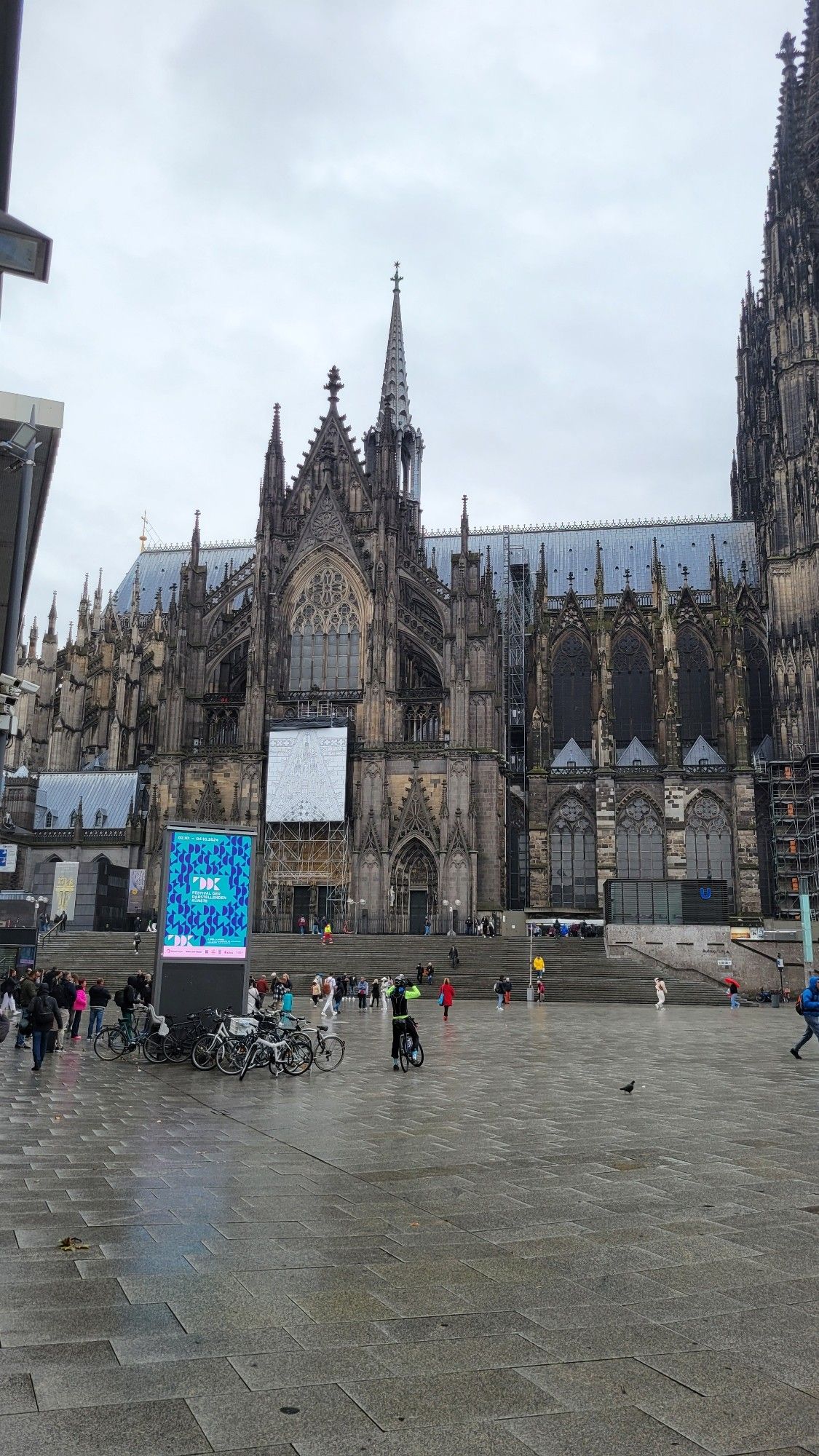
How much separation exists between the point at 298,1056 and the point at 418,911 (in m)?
31.4

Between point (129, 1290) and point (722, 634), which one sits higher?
point (722, 634)

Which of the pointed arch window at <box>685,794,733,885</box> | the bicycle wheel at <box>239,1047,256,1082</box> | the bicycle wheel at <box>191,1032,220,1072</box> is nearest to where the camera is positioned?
→ the bicycle wheel at <box>239,1047,256,1082</box>

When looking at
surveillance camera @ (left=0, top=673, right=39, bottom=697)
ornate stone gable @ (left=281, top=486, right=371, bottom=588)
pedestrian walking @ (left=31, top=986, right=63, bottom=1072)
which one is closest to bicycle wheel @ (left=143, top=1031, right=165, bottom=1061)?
pedestrian walking @ (left=31, top=986, right=63, bottom=1072)

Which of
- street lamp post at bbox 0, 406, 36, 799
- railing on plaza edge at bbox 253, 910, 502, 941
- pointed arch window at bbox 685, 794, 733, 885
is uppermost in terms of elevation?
pointed arch window at bbox 685, 794, 733, 885

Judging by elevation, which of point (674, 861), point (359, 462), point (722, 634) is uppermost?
point (359, 462)

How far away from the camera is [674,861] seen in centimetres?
5053

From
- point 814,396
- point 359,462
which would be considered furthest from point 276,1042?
point 814,396

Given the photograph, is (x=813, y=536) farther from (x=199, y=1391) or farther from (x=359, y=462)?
→ (x=199, y=1391)

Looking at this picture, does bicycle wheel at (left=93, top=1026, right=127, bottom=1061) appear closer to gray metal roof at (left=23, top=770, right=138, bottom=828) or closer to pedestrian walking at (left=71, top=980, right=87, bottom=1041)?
pedestrian walking at (left=71, top=980, right=87, bottom=1041)

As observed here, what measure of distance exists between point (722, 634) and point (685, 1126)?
46.0m

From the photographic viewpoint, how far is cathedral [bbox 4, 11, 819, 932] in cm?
4734

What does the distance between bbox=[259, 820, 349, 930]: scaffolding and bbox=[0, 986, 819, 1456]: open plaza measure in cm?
3435

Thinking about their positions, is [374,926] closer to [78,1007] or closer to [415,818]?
[415,818]

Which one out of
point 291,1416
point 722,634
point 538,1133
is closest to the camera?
point 291,1416
